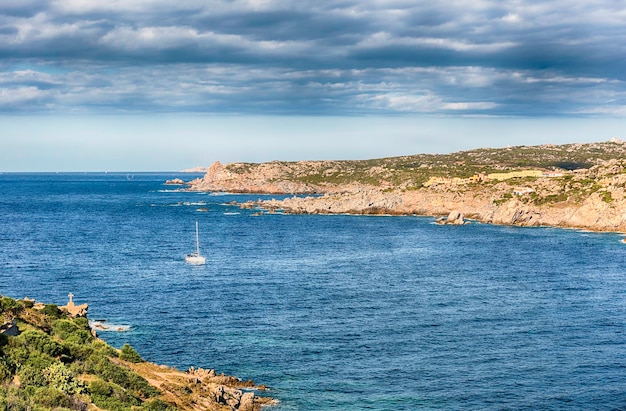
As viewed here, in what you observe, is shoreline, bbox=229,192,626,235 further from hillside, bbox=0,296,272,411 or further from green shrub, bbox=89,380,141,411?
green shrub, bbox=89,380,141,411

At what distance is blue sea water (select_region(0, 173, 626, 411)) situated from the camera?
44244 mm

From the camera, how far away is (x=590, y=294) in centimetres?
7088

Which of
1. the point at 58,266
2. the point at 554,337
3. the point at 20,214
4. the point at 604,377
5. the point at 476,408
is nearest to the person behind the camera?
the point at 476,408

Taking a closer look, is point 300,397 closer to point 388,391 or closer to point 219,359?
point 388,391

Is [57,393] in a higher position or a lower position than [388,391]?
higher

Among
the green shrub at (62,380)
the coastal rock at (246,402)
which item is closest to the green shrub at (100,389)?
the green shrub at (62,380)

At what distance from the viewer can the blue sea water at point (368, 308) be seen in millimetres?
44244

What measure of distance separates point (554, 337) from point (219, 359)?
90.8 feet

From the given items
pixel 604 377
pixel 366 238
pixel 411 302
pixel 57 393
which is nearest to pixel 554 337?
pixel 604 377

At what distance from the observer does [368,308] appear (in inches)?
2581

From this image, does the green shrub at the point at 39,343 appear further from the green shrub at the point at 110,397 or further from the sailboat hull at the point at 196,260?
the sailboat hull at the point at 196,260

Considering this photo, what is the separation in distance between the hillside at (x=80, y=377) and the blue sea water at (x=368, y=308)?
4.40 m

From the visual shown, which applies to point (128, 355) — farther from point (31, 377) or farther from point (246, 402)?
point (31, 377)

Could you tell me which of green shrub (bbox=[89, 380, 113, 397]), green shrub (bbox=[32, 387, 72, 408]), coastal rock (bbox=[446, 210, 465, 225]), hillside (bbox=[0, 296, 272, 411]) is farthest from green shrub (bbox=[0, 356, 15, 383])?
coastal rock (bbox=[446, 210, 465, 225])
